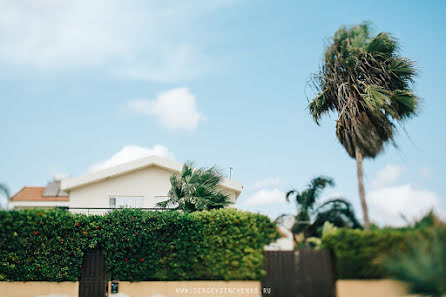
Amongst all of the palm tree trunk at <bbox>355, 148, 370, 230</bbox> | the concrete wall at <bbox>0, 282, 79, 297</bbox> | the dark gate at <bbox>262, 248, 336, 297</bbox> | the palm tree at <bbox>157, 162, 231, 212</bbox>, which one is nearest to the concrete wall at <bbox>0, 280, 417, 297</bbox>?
the concrete wall at <bbox>0, 282, 79, 297</bbox>

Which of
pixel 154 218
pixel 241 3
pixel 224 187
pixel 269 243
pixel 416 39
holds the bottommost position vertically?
pixel 269 243

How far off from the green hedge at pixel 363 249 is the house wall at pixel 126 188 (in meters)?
8.26

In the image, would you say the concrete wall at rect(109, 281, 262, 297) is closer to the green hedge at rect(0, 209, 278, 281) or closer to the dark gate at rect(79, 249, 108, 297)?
the green hedge at rect(0, 209, 278, 281)

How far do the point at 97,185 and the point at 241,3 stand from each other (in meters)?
10.8

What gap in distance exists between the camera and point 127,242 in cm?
1264

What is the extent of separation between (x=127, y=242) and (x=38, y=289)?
3263 millimetres

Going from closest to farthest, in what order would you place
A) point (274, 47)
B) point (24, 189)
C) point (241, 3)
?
1. point (241, 3)
2. point (274, 47)
3. point (24, 189)

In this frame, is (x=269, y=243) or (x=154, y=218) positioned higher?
(x=154, y=218)

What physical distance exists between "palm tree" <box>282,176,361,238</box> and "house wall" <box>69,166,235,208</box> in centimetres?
526

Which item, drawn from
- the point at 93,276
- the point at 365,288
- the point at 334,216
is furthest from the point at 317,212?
the point at 93,276

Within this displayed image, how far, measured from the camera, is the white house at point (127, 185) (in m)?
18.5

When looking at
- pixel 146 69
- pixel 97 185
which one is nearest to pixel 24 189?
pixel 97 185

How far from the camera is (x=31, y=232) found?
12.5m

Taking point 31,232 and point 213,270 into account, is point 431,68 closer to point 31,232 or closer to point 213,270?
point 213,270
